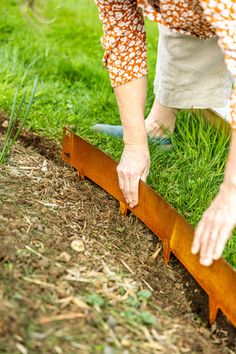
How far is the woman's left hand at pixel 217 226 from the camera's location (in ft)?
6.54

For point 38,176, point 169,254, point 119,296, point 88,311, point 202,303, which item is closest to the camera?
point 88,311

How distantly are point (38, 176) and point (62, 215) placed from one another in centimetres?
36

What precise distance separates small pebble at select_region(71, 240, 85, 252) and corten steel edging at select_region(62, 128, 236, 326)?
0.31m

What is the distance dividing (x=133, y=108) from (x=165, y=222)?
50 cm

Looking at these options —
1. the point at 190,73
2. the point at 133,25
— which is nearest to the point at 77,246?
the point at 133,25

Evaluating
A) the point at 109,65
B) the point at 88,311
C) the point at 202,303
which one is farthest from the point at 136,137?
the point at 88,311

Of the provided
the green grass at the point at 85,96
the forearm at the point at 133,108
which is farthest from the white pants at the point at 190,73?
the forearm at the point at 133,108

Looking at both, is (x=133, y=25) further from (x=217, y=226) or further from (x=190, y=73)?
(x=217, y=226)

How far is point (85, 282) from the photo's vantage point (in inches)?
82.4

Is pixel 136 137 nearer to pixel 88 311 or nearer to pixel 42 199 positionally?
pixel 42 199

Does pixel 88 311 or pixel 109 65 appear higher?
pixel 109 65

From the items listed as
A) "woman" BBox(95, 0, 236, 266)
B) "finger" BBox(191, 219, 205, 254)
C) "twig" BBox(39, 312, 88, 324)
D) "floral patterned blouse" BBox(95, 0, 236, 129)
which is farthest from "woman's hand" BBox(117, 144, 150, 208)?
"twig" BBox(39, 312, 88, 324)

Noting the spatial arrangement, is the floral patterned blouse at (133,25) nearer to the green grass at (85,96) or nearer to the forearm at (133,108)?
the forearm at (133,108)

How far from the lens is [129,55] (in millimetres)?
2666
